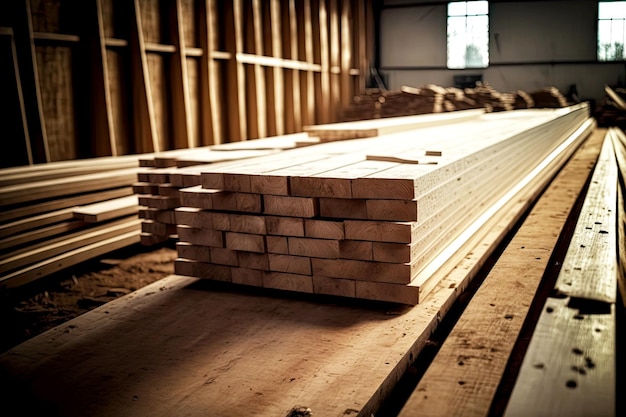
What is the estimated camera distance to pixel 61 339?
3.08m

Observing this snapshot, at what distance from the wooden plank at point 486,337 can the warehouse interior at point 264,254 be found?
1cm

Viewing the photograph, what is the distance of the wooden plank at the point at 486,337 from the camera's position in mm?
1836

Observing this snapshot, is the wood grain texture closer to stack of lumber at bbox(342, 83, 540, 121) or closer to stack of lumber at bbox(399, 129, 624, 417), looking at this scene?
stack of lumber at bbox(399, 129, 624, 417)

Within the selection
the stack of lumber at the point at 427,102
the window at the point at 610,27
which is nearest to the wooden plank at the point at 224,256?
the stack of lumber at the point at 427,102

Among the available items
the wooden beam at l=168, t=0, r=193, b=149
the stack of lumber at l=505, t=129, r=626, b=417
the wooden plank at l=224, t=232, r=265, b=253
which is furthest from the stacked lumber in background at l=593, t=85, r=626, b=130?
the stack of lumber at l=505, t=129, r=626, b=417

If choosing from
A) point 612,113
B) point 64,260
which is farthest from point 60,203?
point 612,113

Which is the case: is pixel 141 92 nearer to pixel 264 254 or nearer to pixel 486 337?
pixel 264 254

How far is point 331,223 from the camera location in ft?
10.2

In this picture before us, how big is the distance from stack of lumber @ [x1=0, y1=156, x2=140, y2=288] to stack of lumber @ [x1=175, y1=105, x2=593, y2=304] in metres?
1.82

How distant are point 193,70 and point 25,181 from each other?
4.91 meters

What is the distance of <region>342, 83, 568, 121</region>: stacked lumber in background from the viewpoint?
13297 millimetres

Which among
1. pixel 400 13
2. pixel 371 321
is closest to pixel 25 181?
pixel 371 321

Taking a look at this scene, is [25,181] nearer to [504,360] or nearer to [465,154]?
[465,154]

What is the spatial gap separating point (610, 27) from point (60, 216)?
20290 mm
